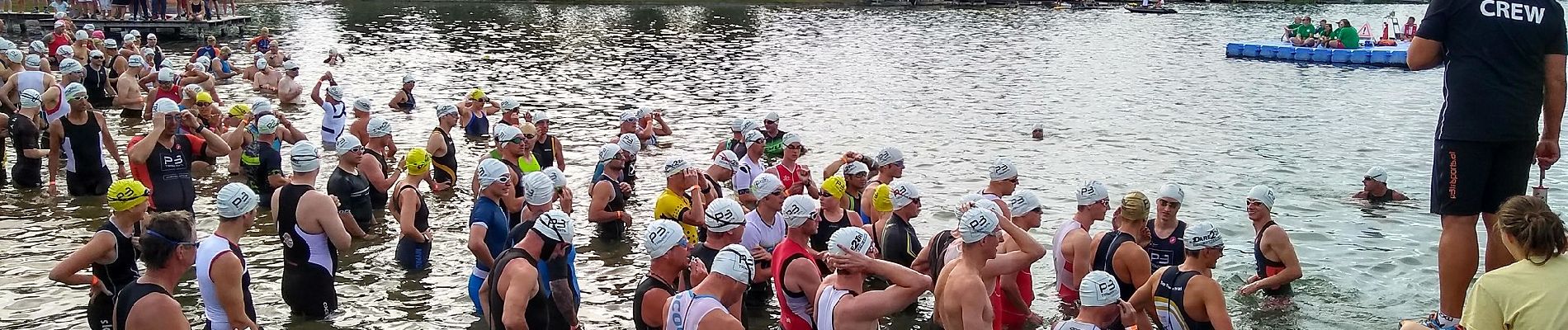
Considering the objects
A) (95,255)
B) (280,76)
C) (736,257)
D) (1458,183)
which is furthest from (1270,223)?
(280,76)

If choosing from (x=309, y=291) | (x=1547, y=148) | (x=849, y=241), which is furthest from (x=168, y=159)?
(x=1547, y=148)

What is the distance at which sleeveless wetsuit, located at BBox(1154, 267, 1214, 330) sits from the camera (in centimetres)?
754

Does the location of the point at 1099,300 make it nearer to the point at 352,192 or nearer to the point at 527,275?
the point at 527,275

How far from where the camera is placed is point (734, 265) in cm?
621

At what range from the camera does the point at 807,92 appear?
28719mm

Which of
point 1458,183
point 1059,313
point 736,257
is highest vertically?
point 1458,183

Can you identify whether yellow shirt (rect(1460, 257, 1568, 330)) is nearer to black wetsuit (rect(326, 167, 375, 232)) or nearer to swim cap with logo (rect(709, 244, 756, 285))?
swim cap with logo (rect(709, 244, 756, 285))

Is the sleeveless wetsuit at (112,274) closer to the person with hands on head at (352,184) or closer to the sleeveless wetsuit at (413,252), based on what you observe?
the person with hands on head at (352,184)

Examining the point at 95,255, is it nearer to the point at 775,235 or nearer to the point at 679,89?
the point at 775,235

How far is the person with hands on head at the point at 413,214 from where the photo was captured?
34.2ft

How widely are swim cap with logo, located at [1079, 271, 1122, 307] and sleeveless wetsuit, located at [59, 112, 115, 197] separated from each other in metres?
11.9

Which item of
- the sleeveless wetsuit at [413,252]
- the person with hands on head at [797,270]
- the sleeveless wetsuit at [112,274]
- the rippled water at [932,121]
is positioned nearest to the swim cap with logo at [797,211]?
the person with hands on head at [797,270]

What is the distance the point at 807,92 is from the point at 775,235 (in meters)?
18.9

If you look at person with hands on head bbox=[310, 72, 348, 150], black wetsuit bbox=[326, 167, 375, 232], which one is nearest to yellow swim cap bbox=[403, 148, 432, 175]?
black wetsuit bbox=[326, 167, 375, 232]
